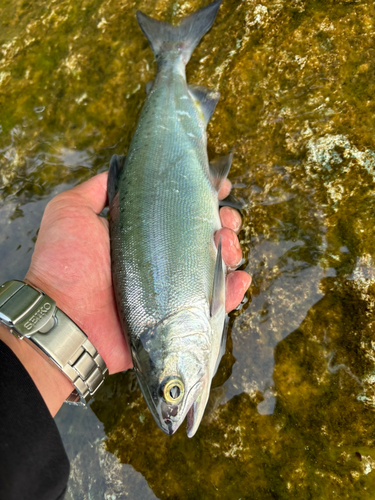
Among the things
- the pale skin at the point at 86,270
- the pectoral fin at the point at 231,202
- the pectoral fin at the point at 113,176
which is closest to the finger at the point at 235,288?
the pale skin at the point at 86,270

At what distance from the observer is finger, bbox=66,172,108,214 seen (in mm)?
2982

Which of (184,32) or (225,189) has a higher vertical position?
(184,32)

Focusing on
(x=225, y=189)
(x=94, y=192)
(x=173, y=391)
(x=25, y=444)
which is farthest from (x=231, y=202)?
(x=25, y=444)

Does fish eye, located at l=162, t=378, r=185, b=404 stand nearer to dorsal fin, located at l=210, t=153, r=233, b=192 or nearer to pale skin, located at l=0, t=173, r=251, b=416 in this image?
pale skin, located at l=0, t=173, r=251, b=416

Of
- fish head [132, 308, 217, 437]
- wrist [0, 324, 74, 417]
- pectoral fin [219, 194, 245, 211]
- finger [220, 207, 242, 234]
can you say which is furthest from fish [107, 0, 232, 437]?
wrist [0, 324, 74, 417]

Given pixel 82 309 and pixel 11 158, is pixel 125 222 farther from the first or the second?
pixel 11 158

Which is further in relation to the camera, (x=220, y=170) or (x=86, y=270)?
(x=220, y=170)

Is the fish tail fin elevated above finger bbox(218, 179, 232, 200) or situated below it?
above

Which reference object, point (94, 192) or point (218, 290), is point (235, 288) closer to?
point (218, 290)

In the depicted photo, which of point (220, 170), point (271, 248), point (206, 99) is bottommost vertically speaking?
point (271, 248)

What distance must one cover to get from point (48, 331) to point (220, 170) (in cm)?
183

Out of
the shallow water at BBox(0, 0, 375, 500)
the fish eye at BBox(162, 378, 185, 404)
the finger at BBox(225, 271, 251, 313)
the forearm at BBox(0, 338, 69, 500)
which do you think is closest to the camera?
the forearm at BBox(0, 338, 69, 500)

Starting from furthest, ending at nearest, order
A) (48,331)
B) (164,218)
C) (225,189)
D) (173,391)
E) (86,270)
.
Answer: (225,189) < (86,270) < (164,218) < (48,331) < (173,391)

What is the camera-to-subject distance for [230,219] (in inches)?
112
